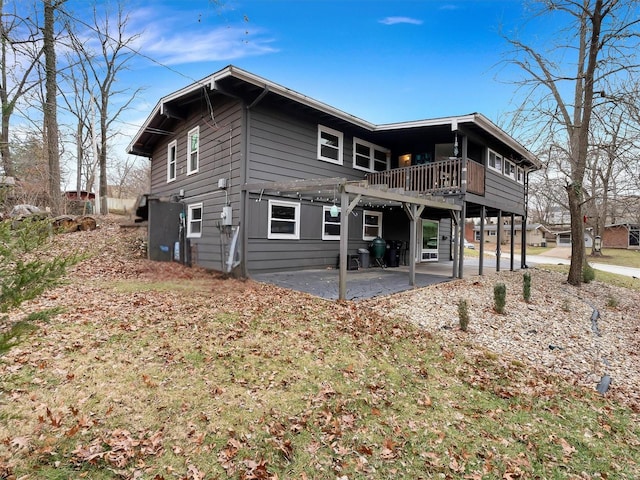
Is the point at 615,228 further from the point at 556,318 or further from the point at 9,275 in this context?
the point at 9,275

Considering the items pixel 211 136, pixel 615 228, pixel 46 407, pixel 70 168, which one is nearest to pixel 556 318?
pixel 46 407

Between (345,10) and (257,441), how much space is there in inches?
390

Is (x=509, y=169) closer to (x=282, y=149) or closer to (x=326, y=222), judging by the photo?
(x=326, y=222)

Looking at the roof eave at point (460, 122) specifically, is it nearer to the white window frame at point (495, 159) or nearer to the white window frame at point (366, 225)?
the white window frame at point (495, 159)

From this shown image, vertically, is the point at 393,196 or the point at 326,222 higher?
the point at 393,196

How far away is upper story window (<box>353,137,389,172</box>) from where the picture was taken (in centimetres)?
1237

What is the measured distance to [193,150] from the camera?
1195cm

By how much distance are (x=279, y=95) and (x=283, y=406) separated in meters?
8.33

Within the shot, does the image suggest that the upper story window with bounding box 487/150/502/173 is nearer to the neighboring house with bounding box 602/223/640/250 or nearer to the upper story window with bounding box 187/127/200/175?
the upper story window with bounding box 187/127/200/175

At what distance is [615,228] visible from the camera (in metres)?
39.0

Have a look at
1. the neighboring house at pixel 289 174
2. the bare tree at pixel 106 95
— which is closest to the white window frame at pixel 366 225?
the neighboring house at pixel 289 174

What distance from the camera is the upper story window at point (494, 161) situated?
13262 millimetres

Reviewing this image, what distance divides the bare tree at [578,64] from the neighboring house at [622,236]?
118 feet

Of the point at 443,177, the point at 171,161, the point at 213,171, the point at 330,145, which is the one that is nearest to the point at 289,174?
the point at 330,145
